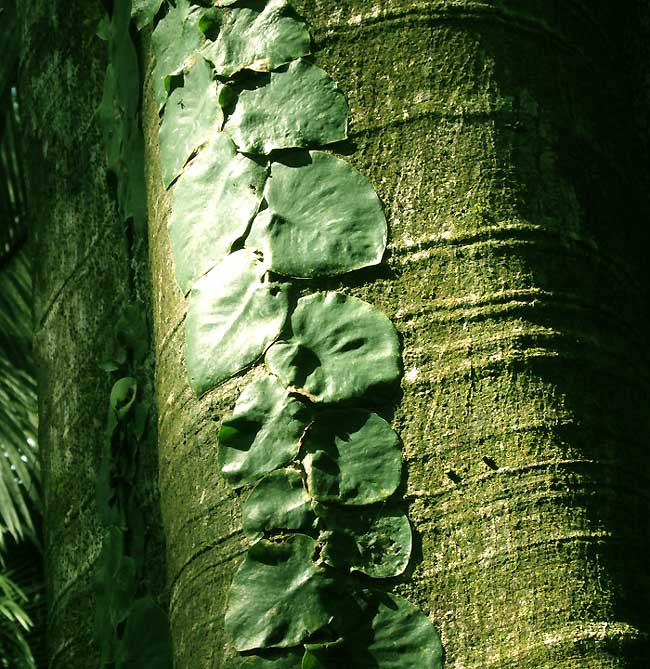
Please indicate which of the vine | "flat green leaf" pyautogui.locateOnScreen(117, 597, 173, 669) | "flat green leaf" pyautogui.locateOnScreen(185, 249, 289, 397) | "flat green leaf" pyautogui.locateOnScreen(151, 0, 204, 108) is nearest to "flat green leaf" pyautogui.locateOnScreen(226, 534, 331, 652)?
the vine

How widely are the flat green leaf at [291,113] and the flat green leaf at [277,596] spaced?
27 cm

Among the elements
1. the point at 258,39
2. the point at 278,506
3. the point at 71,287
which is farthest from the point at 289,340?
the point at 71,287

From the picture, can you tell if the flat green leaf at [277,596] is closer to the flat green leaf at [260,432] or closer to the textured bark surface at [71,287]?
the flat green leaf at [260,432]

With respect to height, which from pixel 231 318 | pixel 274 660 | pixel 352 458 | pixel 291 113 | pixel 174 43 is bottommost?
pixel 274 660

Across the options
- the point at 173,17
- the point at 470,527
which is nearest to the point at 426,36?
the point at 173,17

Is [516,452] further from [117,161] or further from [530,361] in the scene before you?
[117,161]

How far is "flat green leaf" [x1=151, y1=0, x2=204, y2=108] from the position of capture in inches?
29.9

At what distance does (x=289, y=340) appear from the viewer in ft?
2.13

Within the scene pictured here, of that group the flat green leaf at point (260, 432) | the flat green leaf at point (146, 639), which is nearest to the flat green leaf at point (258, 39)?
the flat green leaf at point (260, 432)

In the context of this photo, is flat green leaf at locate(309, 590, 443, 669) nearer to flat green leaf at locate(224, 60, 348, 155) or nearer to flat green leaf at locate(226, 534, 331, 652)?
flat green leaf at locate(226, 534, 331, 652)

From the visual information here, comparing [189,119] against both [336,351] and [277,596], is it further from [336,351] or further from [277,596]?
[277,596]

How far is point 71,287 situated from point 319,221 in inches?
17.6

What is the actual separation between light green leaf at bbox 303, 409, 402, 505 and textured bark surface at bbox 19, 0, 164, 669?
0.33m

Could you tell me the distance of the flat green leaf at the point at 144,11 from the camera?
817mm
